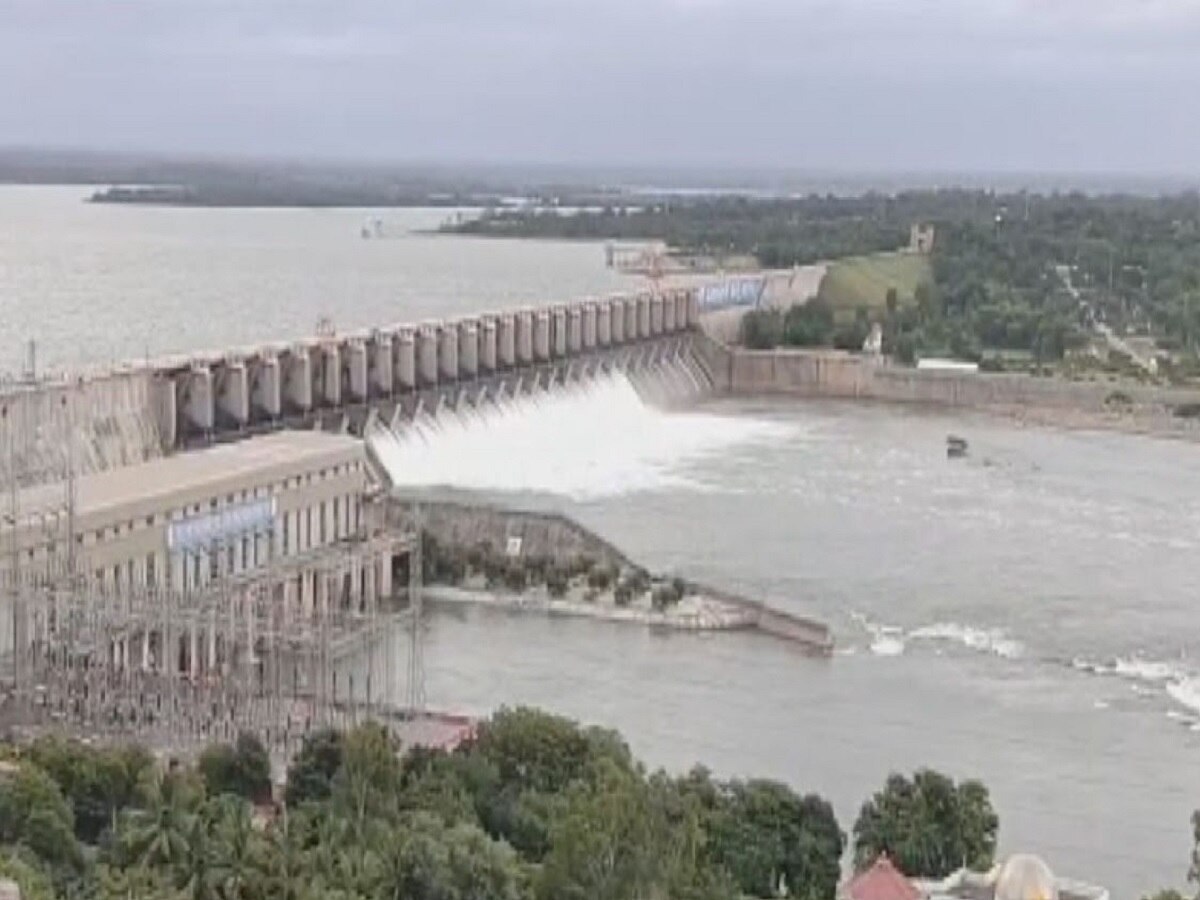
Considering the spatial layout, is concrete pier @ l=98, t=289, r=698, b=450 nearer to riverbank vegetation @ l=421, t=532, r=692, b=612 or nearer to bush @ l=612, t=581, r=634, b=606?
riverbank vegetation @ l=421, t=532, r=692, b=612

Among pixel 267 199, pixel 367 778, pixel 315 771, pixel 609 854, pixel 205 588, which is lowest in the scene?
pixel 267 199

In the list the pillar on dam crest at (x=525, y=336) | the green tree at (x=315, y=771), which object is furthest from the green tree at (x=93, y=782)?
the pillar on dam crest at (x=525, y=336)

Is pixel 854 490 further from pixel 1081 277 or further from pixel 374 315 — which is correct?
pixel 1081 277

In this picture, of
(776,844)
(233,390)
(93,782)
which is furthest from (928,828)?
(233,390)

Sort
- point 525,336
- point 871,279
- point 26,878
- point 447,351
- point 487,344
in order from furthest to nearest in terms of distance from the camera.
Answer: point 871,279
point 525,336
point 487,344
point 447,351
point 26,878

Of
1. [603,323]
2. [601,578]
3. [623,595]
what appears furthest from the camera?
[603,323]

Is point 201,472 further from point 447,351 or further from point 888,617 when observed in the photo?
point 447,351
